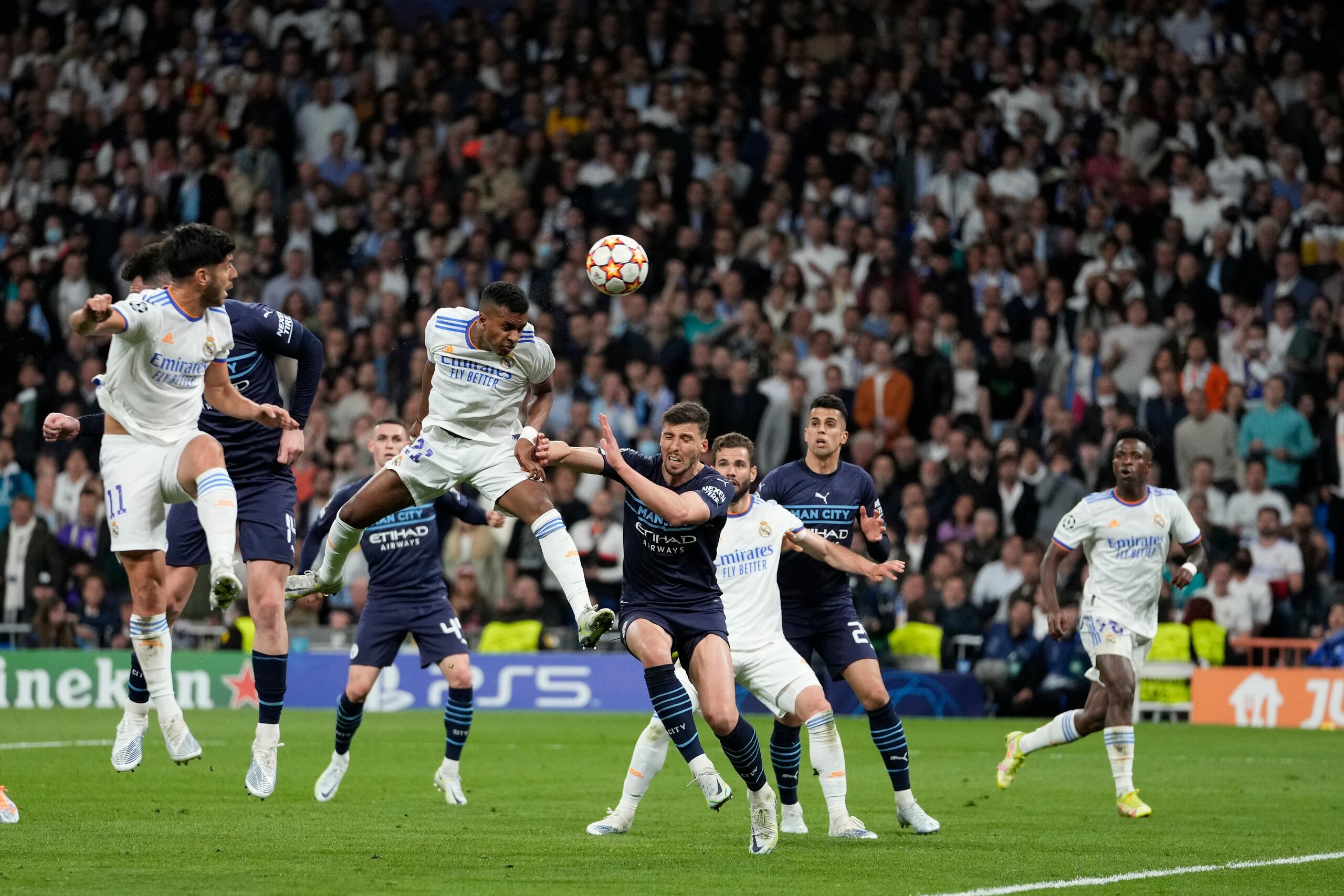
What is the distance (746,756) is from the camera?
992 centimetres

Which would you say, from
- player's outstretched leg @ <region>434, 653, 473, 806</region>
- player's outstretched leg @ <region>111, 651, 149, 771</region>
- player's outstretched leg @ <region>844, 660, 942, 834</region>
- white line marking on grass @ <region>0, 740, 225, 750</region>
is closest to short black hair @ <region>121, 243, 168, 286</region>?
player's outstretched leg @ <region>111, 651, 149, 771</region>

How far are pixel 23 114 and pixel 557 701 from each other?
1376cm

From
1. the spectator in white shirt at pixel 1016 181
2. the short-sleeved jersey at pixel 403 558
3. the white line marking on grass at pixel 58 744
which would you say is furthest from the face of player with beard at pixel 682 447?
the spectator in white shirt at pixel 1016 181

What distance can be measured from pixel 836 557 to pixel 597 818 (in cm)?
234

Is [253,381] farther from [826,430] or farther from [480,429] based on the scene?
[826,430]

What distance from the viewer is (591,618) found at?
32.3ft

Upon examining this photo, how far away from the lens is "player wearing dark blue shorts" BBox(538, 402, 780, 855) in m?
9.91

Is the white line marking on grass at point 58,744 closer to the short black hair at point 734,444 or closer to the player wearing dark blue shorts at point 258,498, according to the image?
the player wearing dark blue shorts at point 258,498

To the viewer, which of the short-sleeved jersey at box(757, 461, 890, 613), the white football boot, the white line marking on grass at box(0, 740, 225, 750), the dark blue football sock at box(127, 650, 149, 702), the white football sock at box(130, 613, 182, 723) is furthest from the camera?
the white line marking on grass at box(0, 740, 225, 750)

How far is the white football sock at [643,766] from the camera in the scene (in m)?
10.9

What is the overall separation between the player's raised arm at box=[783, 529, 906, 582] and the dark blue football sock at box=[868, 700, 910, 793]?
31.7 inches

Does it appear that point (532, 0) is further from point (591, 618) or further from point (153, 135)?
point (591, 618)

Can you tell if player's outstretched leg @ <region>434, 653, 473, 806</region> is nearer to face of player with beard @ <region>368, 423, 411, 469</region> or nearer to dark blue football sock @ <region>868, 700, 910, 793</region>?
face of player with beard @ <region>368, 423, 411, 469</region>

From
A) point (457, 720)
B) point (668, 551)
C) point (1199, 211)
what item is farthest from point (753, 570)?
point (1199, 211)
